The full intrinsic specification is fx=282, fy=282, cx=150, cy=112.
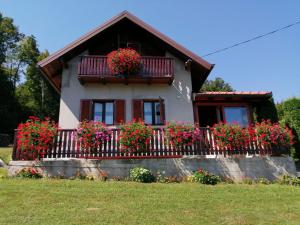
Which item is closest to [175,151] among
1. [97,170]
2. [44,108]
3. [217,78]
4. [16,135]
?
[97,170]

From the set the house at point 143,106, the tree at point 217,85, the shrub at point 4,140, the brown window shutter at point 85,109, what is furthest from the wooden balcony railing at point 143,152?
the tree at point 217,85

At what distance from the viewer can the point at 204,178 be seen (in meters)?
10.1

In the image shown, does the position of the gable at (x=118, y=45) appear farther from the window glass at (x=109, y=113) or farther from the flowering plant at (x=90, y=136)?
the flowering plant at (x=90, y=136)

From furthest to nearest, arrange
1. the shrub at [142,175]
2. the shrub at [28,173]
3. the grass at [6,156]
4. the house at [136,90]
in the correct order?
the grass at [6,156], the house at [136,90], the shrub at [28,173], the shrub at [142,175]

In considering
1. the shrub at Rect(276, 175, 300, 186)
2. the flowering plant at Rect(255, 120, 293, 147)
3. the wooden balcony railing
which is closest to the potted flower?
the flowering plant at Rect(255, 120, 293, 147)

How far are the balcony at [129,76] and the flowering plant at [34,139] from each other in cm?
376

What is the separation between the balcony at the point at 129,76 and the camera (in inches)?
539

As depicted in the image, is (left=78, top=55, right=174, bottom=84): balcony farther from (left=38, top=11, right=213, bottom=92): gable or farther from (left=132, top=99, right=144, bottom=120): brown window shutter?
(left=132, top=99, right=144, bottom=120): brown window shutter

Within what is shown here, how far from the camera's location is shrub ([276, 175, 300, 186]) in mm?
10320

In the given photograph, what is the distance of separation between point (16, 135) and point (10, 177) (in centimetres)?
159

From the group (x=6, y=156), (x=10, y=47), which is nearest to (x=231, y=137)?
(x=6, y=156)

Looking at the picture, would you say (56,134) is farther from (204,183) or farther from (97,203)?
(204,183)

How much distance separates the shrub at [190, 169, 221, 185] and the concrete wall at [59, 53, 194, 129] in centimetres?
420

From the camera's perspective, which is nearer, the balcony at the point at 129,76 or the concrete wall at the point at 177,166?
the concrete wall at the point at 177,166
